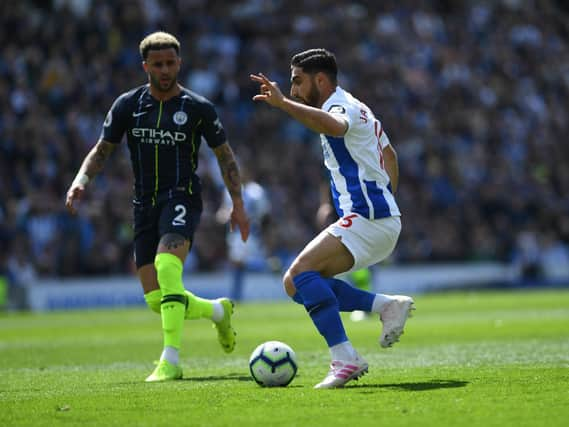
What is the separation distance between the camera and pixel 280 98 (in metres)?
6.71

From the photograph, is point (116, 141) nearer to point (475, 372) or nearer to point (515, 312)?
point (475, 372)

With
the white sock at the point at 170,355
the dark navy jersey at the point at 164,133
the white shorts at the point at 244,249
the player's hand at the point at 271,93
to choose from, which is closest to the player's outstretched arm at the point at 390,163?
the player's hand at the point at 271,93

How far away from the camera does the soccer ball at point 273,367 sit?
283 inches

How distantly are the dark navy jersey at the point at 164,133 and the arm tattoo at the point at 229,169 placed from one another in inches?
3.5

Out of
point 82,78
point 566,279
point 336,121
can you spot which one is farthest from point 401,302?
point 566,279

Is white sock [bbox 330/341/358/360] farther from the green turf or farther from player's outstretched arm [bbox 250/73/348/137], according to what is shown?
player's outstretched arm [bbox 250/73/348/137]

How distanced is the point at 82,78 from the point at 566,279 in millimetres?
13616

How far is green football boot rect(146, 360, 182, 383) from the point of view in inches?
313

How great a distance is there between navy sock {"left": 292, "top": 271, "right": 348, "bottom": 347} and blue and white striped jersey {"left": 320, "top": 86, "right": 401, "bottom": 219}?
55cm

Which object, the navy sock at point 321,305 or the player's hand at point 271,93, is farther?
the navy sock at point 321,305

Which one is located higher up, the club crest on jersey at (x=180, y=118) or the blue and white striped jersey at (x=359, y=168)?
the club crest on jersey at (x=180, y=118)

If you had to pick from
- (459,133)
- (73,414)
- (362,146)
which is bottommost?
(73,414)

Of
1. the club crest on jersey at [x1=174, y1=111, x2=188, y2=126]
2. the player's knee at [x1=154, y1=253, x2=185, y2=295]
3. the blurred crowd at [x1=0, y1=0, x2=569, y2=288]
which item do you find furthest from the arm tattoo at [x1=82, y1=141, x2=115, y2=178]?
the blurred crowd at [x1=0, y1=0, x2=569, y2=288]

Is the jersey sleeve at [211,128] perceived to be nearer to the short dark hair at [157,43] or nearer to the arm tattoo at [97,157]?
the short dark hair at [157,43]
